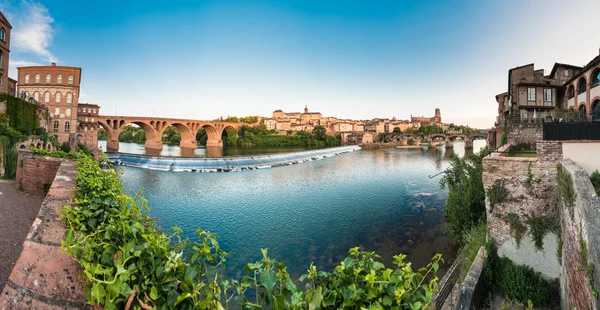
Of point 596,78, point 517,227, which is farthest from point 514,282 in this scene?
point 596,78

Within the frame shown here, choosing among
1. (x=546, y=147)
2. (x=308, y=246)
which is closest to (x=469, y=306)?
(x=546, y=147)

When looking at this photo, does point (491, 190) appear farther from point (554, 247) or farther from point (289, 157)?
point (289, 157)

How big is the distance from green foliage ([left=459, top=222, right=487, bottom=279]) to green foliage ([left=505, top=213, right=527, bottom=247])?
747 mm

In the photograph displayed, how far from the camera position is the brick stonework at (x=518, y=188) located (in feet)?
21.9

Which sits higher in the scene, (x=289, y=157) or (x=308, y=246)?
(x=289, y=157)

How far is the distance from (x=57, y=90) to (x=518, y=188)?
50339 mm

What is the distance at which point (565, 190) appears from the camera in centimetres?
559

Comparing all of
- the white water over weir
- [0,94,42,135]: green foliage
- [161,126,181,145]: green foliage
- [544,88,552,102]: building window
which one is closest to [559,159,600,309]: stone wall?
[544,88,552,102]: building window

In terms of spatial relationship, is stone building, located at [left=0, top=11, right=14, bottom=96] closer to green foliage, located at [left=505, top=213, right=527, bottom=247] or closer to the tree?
green foliage, located at [left=505, top=213, right=527, bottom=247]

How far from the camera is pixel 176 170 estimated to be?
1029 inches

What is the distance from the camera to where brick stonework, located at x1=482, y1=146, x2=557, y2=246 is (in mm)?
6660

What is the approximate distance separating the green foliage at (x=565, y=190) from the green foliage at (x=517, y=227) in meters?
1.06

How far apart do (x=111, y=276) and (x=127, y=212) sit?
969mm

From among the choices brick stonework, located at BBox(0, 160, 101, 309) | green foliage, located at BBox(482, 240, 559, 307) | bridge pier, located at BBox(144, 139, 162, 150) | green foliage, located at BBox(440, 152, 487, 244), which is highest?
bridge pier, located at BBox(144, 139, 162, 150)
